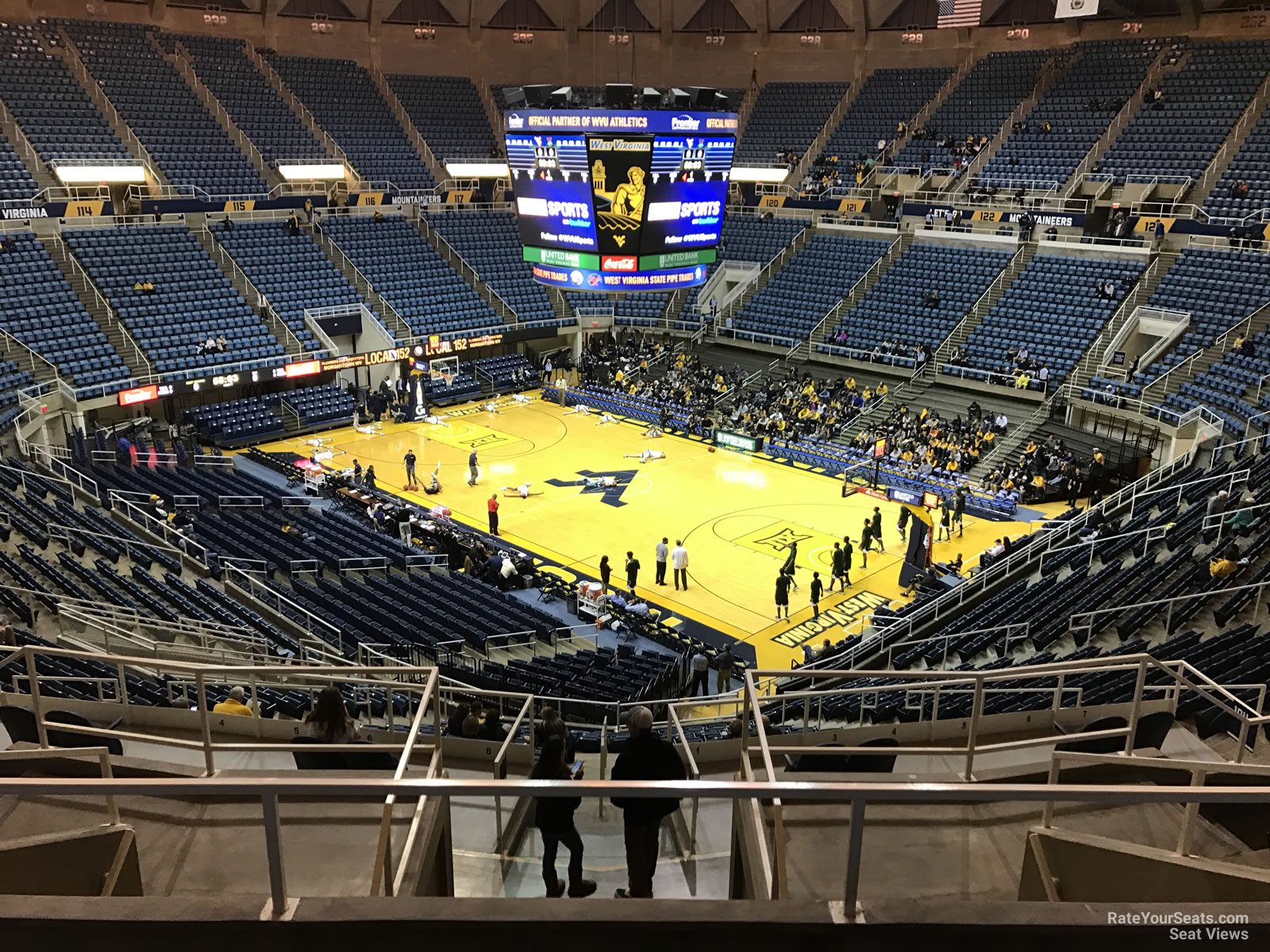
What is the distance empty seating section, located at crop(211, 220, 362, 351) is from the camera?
1494 inches

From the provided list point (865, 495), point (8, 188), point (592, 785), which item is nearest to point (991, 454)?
point (865, 495)

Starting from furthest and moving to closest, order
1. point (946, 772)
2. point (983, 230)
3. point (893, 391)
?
point (983, 230) < point (893, 391) < point (946, 772)

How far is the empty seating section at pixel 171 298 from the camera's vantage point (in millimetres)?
33812

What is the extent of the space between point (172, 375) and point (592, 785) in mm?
33597

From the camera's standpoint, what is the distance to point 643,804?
4922mm

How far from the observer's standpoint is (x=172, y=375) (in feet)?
106

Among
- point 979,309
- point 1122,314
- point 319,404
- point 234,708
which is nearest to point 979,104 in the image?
point 979,309

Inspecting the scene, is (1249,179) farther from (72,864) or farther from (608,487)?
(72,864)

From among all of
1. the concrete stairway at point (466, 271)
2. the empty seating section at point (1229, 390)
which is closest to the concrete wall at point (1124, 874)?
the empty seating section at point (1229, 390)

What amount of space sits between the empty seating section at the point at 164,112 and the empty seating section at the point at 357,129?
5.50 metres

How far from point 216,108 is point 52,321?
1786 centimetres

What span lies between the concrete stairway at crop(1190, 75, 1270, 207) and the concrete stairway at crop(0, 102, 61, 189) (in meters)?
43.7

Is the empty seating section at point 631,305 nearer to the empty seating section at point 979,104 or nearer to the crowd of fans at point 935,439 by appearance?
the empty seating section at point 979,104

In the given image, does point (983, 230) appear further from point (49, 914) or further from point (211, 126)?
point (49, 914)
